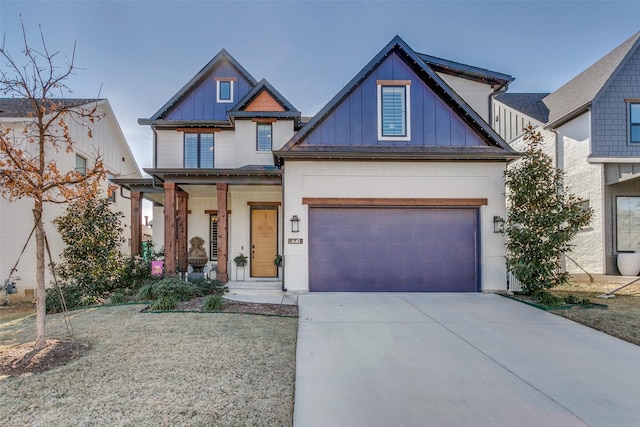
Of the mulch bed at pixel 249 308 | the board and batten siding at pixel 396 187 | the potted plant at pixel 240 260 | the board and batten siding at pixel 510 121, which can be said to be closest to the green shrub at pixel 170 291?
the mulch bed at pixel 249 308

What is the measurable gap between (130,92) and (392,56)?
10124mm

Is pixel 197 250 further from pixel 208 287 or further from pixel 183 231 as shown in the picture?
pixel 208 287

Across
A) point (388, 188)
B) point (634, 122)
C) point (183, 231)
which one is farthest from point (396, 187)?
point (634, 122)

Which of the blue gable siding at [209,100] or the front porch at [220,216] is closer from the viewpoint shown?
the front porch at [220,216]

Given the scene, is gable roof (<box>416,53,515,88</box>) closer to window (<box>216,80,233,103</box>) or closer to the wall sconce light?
window (<box>216,80,233,103</box>)

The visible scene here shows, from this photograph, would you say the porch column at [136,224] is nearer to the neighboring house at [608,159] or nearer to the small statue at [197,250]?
the small statue at [197,250]

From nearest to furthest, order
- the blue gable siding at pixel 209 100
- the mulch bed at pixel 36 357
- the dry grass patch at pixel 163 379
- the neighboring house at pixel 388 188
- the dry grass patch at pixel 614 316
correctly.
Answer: the dry grass patch at pixel 163 379 < the mulch bed at pixel 36 357 < the dry grass patch at pixel 614 316 < the neighboring house at pixel 388 188 < the blue gable siding at pixel 209 100

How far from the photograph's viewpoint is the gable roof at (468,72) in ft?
36.3

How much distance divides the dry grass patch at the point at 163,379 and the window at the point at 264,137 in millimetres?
7217

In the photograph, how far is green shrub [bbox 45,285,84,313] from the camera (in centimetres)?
747

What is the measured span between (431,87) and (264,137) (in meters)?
5.79

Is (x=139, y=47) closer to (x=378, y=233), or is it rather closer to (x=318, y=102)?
(x=318, y=102)

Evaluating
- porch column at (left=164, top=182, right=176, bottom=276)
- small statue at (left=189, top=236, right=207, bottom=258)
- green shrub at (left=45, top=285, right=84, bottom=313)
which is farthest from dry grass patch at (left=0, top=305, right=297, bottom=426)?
small statue at (left=189, top=236, right=207, bottom=258)

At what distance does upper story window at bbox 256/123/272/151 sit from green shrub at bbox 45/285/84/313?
6.81 m
